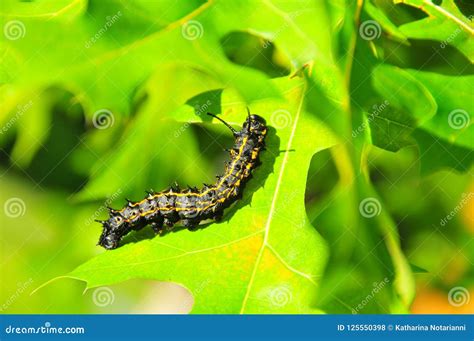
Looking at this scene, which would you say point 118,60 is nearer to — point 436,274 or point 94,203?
point 94,203

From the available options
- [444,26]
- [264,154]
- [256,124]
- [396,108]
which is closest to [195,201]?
[264,154]

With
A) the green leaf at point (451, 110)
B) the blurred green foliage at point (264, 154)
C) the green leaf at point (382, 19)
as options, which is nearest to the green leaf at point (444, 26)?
the blurred green foliage at point (264, 154)

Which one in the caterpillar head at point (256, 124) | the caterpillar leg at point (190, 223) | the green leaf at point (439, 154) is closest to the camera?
the green leaf at point (439, 154)

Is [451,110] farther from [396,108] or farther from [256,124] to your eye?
[256,124]

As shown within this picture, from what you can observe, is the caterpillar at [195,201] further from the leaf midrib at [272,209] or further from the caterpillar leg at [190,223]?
the leaf midrib at [272,209]

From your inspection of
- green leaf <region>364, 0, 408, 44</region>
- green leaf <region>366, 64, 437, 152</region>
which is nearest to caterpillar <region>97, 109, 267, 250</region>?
green leaf <region>366, 64, 437, 152</region>

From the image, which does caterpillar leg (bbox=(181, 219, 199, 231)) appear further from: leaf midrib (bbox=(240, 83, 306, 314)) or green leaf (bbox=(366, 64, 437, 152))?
green leaf (bbox=(366, 64, 437, 152))
